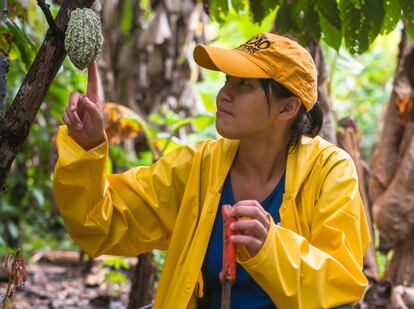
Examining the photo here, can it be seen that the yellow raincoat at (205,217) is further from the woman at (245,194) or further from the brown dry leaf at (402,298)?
the brown dry leaf at (402,298)

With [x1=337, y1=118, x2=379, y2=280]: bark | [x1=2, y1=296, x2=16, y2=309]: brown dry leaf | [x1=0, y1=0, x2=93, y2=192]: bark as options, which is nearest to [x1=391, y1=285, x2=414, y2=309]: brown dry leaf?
[x1=337, y1=118, x2=379, y2=280]: bark

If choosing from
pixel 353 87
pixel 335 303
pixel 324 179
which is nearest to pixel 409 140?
pixel 324 179

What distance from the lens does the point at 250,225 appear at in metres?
1.71

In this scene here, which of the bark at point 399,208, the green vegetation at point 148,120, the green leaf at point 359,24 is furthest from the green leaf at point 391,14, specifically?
the bark at point 399,208

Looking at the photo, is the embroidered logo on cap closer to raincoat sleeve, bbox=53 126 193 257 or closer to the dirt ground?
raincoat sleeve, bbox=53 126 193 257

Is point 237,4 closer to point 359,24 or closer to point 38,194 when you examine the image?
point 359,24

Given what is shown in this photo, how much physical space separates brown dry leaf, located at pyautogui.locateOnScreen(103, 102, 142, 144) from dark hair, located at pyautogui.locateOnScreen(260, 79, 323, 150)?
1.49 meters

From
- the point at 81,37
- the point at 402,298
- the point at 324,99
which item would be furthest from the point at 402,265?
the point at 81,37

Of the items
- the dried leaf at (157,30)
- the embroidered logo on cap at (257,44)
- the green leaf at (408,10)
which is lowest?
the embroidered logo on cap at (257,44)

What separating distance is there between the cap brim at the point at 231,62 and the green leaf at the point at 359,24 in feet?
1.44

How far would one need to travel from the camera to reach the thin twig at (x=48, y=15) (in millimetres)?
1767

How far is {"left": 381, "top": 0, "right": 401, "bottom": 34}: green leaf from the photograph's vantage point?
94.6 inches

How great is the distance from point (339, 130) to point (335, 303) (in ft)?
6.97

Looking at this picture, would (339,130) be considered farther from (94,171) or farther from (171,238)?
(94,171)
